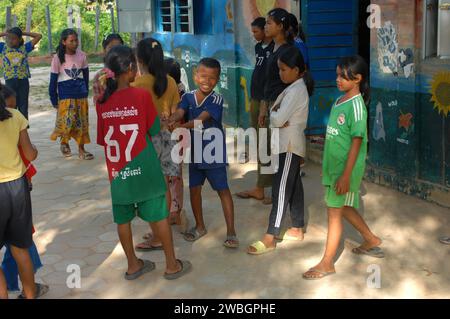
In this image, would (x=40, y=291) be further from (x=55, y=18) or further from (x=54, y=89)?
(x=55, y=18)

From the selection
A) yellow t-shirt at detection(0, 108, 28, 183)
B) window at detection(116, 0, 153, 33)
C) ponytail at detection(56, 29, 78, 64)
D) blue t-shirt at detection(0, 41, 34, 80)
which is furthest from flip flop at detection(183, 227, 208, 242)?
window at detection(116, 0, 153, 33)

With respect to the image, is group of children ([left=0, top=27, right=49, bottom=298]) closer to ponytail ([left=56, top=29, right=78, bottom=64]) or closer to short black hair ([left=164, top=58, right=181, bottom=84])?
short black hair ([left=164, top=58, right=181, bottom=84])

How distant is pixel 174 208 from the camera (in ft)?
16.6

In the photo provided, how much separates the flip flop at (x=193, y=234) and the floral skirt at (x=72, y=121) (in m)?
3.28

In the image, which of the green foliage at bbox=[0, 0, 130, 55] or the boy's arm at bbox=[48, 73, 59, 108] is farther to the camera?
the green foliage at bbox=[0, 0, 130, 55]

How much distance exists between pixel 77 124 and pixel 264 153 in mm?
3091

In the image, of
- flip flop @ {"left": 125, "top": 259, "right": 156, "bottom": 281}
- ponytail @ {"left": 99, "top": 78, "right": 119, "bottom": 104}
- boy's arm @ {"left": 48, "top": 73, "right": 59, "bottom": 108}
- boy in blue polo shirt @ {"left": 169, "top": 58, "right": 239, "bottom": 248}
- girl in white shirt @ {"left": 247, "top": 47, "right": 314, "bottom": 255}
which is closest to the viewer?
ponytail @ {"left": 99, "top": 78, "right": 119, "bottom": 104}

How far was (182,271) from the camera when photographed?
13.9 ft

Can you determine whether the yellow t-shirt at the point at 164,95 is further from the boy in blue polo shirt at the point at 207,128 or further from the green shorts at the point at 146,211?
the green shorts at the point at 146,211

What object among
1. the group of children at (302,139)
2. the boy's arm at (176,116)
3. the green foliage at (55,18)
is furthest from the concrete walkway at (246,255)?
the green foliage at (55,18)

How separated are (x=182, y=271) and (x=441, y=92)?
2611 millimetres

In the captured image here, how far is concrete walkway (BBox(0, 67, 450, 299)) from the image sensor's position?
396 cm

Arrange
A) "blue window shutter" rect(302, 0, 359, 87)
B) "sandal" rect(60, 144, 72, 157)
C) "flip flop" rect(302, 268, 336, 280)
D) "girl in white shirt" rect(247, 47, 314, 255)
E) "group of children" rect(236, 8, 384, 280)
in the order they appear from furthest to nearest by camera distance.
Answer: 1. "sandal" rect(60, 144, 72, 157)
2. "blue window shutter" rect(302, 0, 359, 87)
3. "girl in white shirt" rect(247, 47, 314, 255)
4. "flip flop" rect(302, 268, 336, 280)
5. "group of children" rect(236, 8, 384, 280)

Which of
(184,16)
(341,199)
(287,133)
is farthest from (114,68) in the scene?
(184,16)
